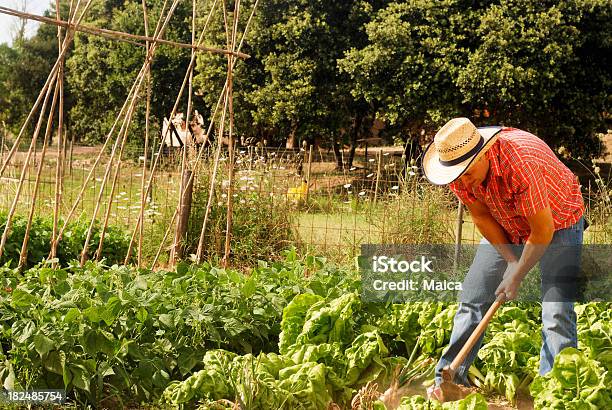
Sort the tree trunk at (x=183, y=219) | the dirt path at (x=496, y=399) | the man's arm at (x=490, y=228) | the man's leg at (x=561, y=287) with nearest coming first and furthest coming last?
the man's leg at (x=561, y=287), the man's arm at (x=490, y=228), the dirt path at (x=496, y=399), the tree trunk at (x=183, y=219)

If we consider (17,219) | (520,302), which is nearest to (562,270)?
(520,302)

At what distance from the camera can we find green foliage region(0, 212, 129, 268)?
226 inches

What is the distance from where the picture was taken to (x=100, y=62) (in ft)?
69.2

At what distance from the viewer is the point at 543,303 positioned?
3.12 meters

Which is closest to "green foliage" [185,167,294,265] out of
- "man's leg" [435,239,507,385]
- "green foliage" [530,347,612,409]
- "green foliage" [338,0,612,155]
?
"man's leg" [435,239,507,385]

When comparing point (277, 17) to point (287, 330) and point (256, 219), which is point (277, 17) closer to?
point (256, 219)

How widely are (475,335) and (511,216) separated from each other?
0.53 meters

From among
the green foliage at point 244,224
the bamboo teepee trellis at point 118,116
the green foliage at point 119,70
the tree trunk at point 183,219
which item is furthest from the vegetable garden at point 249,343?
the green foliage at point 119,70

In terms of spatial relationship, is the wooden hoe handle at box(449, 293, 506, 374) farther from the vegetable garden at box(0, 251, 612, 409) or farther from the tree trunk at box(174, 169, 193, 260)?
the tree trunk at box(174, 169, 193, 260)

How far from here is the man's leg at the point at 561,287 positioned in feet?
9.98

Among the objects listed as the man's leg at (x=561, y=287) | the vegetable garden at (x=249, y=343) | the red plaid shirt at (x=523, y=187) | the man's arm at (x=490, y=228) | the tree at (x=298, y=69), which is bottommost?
the vegetable garden at (x=249, y=343)

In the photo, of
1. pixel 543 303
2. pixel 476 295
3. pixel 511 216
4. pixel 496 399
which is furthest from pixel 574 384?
pixel 496 399

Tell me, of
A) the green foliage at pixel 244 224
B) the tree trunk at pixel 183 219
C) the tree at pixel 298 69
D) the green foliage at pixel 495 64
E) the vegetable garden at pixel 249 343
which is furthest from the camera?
the tree at pixel 298 69

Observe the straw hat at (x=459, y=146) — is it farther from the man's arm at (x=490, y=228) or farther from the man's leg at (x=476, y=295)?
the man's leg at (x=476, y=295)
